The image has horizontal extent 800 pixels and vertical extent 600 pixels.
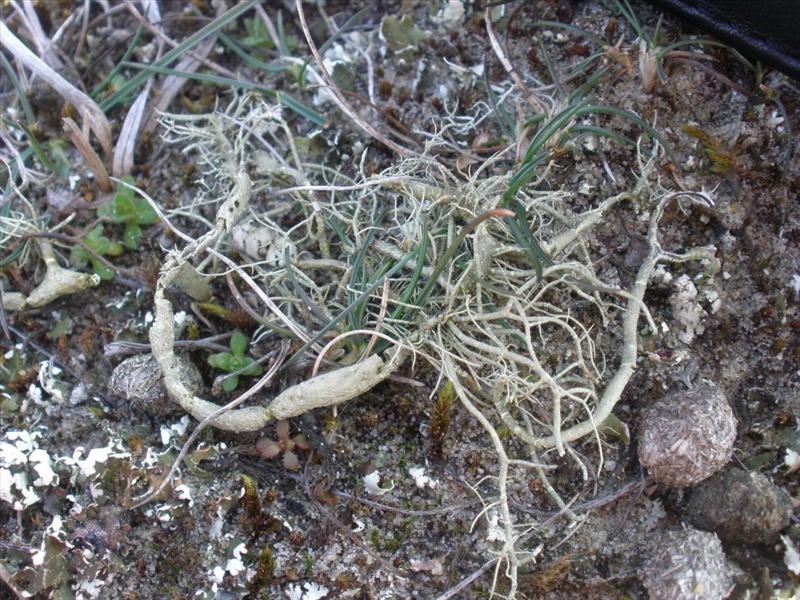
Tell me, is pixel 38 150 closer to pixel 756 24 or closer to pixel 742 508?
pixel 756 24

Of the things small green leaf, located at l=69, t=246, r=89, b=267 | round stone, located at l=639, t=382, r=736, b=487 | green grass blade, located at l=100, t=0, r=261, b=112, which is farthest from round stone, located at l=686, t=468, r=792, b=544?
green grass blade, located at l=100, t=0, r=261, b=112

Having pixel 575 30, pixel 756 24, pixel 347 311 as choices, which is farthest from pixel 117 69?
pixel 756 24

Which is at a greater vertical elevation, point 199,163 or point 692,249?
point 199,163

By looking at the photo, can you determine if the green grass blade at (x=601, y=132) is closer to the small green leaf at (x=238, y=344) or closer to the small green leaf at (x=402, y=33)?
the small green leaf at (x=402, y=33)

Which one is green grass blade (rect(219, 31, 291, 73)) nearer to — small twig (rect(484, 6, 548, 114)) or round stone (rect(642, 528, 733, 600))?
small twig (rect(484, 6, 548, 114))

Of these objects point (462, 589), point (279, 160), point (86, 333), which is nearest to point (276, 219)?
point (279, 160)

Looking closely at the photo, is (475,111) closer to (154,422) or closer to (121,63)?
(121,63)

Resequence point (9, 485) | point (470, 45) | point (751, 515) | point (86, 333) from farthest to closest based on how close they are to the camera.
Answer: point (470, 45), point (86, 333), point (9, 485), point (751, 515)

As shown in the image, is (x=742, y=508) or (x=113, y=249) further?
(x=113, y=249)
